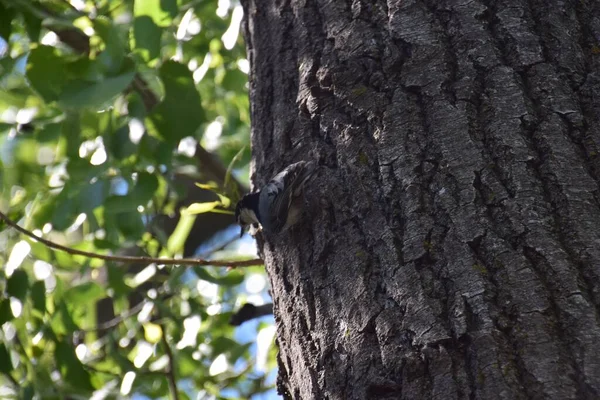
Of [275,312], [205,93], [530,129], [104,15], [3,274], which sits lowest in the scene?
[275,312]

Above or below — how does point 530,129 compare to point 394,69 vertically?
below

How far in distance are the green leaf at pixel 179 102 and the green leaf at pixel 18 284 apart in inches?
20.2

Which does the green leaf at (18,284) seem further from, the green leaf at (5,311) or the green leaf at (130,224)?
the green leaf at (130,224)

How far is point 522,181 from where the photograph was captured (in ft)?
3.20

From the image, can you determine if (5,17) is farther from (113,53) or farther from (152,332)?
(152,332)

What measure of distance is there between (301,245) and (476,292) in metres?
0.33

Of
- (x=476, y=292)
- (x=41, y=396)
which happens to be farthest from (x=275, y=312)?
(x=41, y=396)

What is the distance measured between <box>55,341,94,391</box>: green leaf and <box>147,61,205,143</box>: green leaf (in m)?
0.62

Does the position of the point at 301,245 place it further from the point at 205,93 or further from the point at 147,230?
the point at 205,93

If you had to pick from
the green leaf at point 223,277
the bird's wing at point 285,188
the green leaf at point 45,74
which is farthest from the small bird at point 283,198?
the green leaf at point 45,74

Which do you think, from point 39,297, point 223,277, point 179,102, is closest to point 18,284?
point 39,297

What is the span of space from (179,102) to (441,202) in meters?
0.83

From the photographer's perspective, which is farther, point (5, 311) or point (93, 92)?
point (5, 311)

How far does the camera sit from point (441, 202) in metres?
0.99
